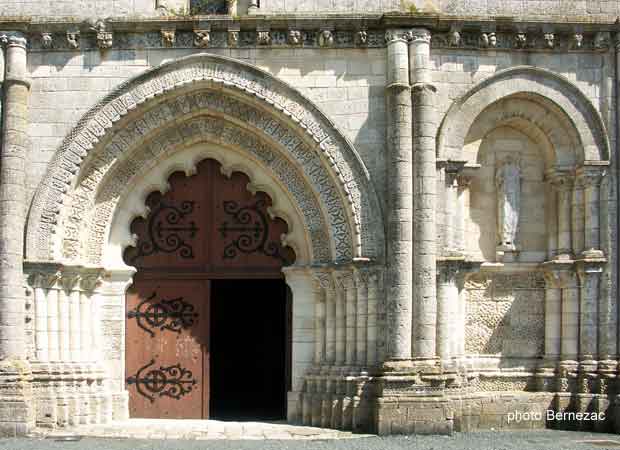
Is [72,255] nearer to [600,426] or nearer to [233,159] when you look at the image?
[233,159]

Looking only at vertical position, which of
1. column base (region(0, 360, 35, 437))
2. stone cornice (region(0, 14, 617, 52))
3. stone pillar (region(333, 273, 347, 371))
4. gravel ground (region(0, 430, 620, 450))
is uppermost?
stone cornice (region(0, 14, 617, 52))

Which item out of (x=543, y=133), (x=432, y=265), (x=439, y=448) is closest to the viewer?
(x=439, y=448)

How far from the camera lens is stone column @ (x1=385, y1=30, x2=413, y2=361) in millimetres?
13000

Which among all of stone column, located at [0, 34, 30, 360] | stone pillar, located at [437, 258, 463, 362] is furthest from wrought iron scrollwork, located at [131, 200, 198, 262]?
stone pillar, located at [437, 258, 463, 362]

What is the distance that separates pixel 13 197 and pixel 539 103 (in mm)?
7184

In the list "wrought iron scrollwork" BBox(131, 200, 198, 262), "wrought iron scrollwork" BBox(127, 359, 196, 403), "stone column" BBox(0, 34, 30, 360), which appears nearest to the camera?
"stone column" BBox(0, 34, 30, 360)

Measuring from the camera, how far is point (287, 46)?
13.5 m

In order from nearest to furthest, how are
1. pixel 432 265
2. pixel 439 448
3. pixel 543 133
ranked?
pixel 439 448 → pixel 432 265 → pixel 543 133

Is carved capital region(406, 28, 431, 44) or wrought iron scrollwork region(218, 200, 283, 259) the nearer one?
carved capital region(406, 28, 431, 44)

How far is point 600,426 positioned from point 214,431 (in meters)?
5.12

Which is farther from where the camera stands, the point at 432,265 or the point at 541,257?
the point at 541,257

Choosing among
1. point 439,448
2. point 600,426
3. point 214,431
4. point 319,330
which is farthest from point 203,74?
point 600,426

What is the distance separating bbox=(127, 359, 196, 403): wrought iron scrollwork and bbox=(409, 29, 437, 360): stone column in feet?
11.1

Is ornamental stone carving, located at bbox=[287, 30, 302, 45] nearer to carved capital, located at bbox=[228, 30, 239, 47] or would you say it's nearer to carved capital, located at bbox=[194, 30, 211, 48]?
carved capital, located at bbox=[228, 30, 239, 47]
